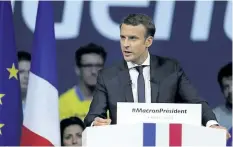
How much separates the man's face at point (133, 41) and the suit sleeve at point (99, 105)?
248 millimetres

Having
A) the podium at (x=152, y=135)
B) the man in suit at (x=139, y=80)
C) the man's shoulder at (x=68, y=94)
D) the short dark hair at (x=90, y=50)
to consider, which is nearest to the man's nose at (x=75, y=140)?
the man's shoulder at (x=68, y=94)

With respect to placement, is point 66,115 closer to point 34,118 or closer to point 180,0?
point 34,118

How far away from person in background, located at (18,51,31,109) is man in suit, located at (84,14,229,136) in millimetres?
1954

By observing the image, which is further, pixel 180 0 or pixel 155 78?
pixel 180 0

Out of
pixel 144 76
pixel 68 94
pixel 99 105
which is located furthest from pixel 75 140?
pixel 99 105

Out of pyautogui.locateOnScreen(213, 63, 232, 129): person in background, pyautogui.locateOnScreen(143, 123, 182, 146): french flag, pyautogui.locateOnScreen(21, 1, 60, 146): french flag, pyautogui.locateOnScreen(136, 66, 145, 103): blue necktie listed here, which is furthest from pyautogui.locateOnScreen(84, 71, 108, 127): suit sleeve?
pyautogui.locateOnScreen(213, 63, 232, 129): person in background

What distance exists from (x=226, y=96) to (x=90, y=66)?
1.30 metres

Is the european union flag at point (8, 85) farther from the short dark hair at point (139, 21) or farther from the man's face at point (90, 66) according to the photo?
the short dark hair at point (139, 21)

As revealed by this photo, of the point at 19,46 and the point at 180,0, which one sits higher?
the point at 180,0

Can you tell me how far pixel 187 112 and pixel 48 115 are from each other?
2.09 meters

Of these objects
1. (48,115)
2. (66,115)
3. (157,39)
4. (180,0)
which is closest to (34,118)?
(48,115)

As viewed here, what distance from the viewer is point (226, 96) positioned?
5691 millimetres

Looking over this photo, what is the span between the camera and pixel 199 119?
312 centimetres

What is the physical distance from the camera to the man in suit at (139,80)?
352 centimetres
